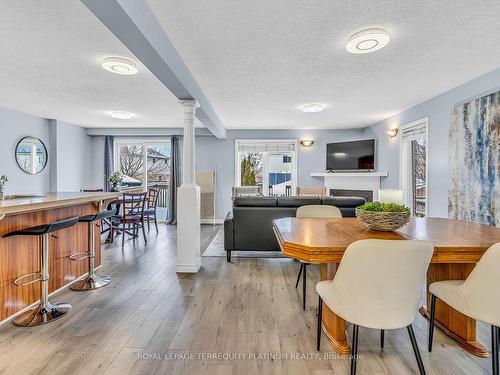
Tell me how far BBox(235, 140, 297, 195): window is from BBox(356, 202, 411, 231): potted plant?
4994 millimetres

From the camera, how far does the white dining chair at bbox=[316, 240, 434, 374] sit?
1.34 m

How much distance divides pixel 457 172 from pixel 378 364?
2.91m

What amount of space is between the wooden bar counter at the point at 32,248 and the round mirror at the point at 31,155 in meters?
3.14

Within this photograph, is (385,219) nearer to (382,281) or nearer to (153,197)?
(382,281)

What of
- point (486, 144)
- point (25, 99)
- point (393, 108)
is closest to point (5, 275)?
point (25, 99)

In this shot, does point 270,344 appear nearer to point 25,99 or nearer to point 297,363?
point 297,363

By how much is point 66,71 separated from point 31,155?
318 centimetres

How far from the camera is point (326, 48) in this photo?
2.63m

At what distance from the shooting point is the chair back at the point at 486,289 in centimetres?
142

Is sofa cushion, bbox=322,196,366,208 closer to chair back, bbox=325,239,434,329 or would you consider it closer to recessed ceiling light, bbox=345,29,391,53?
recessed ceiling light, bbox=345,29,391,53

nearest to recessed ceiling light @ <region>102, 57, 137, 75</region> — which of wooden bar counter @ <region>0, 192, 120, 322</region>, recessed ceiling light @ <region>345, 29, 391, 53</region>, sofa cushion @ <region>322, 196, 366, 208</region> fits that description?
wooden bar counter @ <region>0, 192, 120, 322</region>

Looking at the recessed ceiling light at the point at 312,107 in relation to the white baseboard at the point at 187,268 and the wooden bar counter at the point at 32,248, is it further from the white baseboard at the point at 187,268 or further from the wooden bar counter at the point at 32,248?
the wooden bar counter at the point at 32,248

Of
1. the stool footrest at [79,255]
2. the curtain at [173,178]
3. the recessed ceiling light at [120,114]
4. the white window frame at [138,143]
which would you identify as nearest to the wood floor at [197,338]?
the stool footrest at [79,255]

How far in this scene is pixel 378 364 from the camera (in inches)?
69.6
